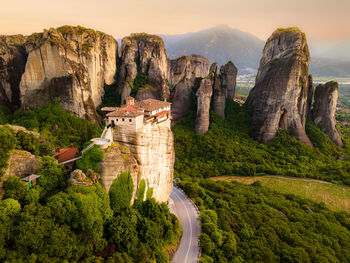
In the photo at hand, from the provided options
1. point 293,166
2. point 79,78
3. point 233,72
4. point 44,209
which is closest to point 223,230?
point 44,209

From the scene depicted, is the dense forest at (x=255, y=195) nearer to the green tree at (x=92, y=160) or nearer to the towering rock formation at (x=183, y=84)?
the towering rock formation at (x=183, y=84)

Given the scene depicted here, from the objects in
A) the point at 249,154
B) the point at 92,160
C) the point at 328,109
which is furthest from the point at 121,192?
the point at 328,109

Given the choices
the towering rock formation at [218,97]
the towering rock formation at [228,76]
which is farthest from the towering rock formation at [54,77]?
the towering rock formation at [228,76]

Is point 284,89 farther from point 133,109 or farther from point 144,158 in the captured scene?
point 144,158

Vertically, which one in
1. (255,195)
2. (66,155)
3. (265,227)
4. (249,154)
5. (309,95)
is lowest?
(265,227)

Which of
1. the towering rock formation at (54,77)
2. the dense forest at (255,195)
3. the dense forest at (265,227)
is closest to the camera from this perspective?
the dense forest at (265,227)

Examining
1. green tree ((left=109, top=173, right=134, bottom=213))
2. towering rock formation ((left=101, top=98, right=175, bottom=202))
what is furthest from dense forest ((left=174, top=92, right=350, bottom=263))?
green tree ((left=109, top=173, right=134, bottom=213))

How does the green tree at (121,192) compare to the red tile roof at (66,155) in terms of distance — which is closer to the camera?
the green tree at (121,192)

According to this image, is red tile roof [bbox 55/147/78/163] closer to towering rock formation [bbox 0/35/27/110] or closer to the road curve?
the road curve
